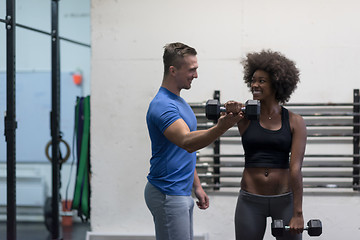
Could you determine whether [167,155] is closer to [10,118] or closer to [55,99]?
[10,118]

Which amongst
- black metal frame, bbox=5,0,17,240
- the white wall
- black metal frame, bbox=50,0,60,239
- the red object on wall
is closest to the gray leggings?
the white wall

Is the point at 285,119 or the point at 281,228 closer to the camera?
the point at 281,228

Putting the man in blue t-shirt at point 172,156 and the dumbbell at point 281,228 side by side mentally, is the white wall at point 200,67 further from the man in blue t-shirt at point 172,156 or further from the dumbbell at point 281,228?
the man in blue t-shirt at point 172,156

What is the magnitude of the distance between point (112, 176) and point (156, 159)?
1604mm

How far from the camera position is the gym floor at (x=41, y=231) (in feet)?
14.7

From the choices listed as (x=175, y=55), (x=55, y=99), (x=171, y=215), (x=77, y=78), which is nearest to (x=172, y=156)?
(x=171, y=215)

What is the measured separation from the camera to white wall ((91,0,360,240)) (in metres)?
3.63

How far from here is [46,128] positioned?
5.18 metres

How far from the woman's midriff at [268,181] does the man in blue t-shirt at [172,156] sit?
1.00 ft

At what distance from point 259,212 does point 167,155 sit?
54cm

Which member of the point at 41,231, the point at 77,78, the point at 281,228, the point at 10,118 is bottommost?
the point at 41,231

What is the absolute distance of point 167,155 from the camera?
2.21 metres

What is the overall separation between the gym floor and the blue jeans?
2.44 metres

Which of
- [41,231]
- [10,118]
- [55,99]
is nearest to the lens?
[10,118]
